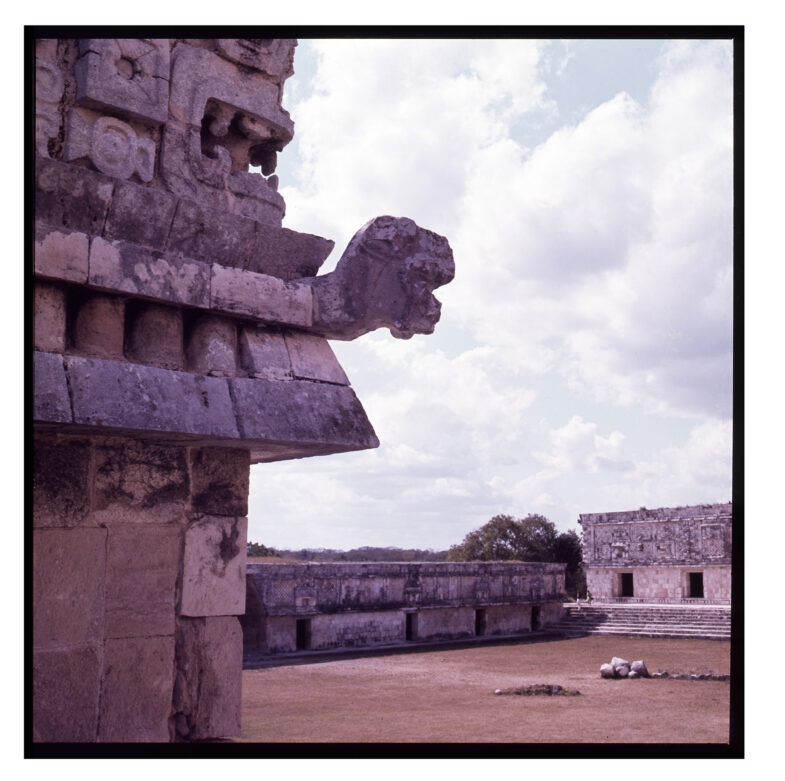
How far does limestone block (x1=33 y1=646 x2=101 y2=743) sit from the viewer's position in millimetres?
3113

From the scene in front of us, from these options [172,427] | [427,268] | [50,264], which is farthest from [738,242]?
[50,264]

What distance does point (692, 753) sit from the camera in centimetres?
Answer: 400

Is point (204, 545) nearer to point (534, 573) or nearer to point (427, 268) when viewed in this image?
point (427, 268)

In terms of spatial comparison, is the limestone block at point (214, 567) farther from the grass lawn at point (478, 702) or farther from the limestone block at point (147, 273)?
the grass lawn at point (478, 702)

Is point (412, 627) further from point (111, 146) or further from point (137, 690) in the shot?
point (111, 146)

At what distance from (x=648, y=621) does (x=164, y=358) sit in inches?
1021

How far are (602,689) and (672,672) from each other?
9.10 feet

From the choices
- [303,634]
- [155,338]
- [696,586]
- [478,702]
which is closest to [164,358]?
[155,338]

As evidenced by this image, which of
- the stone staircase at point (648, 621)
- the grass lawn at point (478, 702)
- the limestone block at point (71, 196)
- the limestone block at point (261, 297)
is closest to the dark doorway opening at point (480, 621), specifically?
the stone staircase at point (648, 621)

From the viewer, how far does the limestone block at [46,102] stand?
3.32 meters

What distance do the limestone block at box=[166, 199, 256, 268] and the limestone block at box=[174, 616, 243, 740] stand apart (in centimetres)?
149

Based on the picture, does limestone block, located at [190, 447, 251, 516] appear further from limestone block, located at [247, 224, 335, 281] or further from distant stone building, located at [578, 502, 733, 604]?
distant stone building, located at [578, 502, 733, 604]

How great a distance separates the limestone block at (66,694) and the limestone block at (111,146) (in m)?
1.83

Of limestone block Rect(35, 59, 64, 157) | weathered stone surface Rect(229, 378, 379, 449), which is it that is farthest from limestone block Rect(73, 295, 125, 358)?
limestone block Rect(35, 59, 64, 157)
